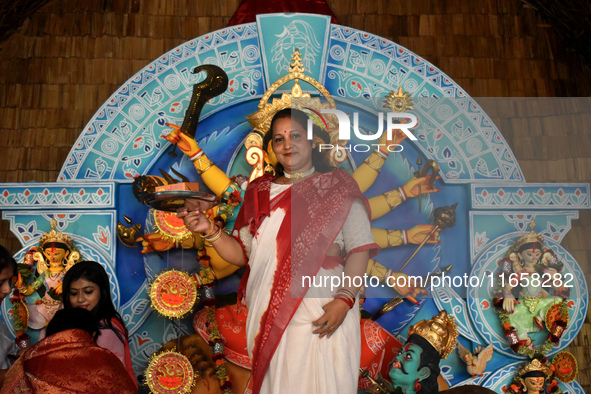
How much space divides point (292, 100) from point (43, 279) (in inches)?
69.5

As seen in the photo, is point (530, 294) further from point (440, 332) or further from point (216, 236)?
point (216, 236)

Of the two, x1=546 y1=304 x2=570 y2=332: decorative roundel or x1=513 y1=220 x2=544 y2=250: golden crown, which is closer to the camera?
x1=546 y1=304 x2=570 y2=332: decorative roundel

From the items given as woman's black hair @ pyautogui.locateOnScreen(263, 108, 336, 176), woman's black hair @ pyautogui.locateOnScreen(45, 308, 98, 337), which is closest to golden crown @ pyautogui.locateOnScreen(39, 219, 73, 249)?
woman's black hair @ pyautogui.locateOnScreen(45, 308, 98, 337)

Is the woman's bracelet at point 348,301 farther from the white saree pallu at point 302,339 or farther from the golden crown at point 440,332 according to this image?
the golden crown at point 440,332

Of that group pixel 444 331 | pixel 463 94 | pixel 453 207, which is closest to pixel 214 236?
pixel 444 331

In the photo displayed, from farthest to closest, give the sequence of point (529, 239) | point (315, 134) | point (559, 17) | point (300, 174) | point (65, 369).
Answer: point (559, 17), point (529, 239), point (315, 134), point (300, 174), point (65, 369)

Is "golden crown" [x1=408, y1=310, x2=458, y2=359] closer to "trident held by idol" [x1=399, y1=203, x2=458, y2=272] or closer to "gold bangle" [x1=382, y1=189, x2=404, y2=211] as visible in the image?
"trident held by idol" [x1=399, y1=203, x2=458, y2=272]

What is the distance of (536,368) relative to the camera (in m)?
3.60

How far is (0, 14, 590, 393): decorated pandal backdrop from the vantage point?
12.1 ft

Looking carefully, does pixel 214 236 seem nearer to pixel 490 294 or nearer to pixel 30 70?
pixel 490 294

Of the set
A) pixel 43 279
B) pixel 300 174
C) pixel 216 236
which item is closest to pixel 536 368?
pixel 300 174

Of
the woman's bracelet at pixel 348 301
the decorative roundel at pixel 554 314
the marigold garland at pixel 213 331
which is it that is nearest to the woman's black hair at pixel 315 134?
the woman's bracelet at pixel 348 301

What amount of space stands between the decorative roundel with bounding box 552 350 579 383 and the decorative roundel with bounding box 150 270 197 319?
2100 millimetres

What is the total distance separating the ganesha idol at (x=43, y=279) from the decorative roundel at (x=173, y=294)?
553mm
